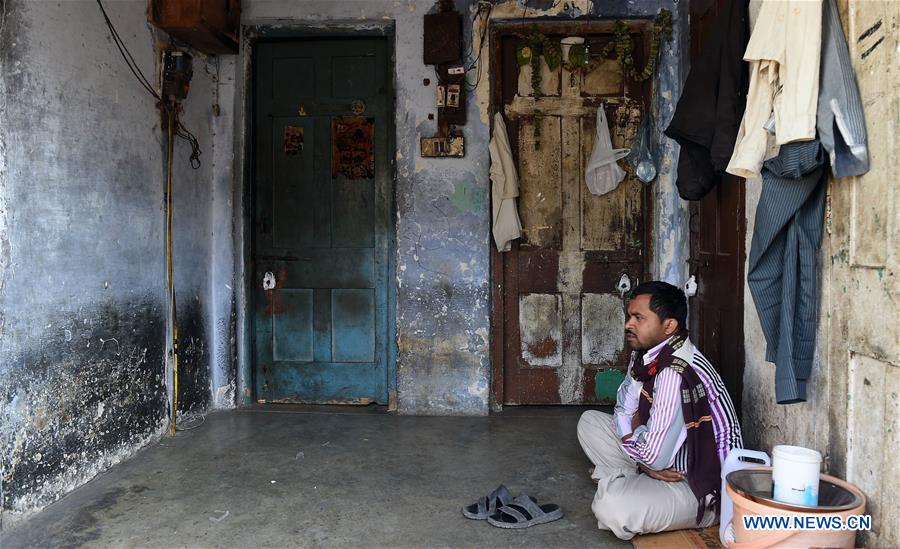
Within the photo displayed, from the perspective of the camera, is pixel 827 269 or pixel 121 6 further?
pixel 121 6

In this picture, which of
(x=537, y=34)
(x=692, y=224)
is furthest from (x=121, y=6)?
(x=692, y=224)

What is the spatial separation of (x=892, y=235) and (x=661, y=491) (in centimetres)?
129

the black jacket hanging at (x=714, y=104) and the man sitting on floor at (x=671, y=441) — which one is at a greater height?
the black jacket hanging at (x=714, y=104)

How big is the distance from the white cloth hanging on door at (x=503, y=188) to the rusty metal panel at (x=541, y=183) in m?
0.18

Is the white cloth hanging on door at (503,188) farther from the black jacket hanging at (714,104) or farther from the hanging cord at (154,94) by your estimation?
the hanging cord at (154,94)

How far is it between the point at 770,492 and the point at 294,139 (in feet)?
12.5

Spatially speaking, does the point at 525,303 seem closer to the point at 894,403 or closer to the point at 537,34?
the point at 537,34

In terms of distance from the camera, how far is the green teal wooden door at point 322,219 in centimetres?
490

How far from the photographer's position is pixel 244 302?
494cm

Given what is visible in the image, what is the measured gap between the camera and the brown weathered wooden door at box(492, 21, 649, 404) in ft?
15.6

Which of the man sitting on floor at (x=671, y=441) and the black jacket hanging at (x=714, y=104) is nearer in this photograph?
the man sitting on floor at (x=671, y=441)

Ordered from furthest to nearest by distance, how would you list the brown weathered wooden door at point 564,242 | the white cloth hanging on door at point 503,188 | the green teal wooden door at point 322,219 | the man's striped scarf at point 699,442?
the green teal wooden door at point 322,219
the brown weathered wooden door at point 564,242
the white cloth hanging on door at point 503,188
the man's striped scarf at point 699,442

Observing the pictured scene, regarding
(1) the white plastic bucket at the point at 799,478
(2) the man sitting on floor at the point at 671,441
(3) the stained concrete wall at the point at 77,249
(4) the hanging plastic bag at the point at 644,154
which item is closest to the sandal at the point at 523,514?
(2) the man sitting on floor at the point at 671,441

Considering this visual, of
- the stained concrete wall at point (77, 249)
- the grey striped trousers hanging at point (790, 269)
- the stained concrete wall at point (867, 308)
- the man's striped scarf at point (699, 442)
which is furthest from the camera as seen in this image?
the stained concrete wall at point (77, 249)
